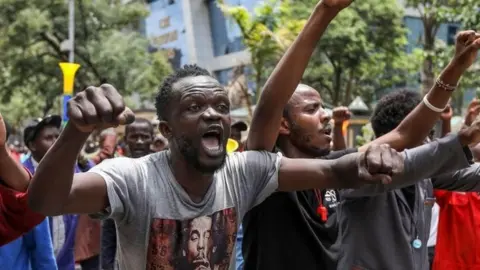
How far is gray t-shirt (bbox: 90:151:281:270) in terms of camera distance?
102 inches

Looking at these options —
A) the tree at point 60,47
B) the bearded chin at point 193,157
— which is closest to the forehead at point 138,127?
the bearded chin at point 193,157

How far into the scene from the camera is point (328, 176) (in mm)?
2807

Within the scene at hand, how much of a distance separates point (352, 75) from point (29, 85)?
40.5 ft

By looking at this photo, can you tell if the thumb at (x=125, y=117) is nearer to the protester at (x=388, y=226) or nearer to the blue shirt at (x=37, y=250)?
the protester at (x=388, y=226)

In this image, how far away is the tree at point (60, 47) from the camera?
23.8m

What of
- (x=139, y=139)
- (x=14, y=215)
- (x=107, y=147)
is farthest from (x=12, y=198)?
(x=107, y=147)

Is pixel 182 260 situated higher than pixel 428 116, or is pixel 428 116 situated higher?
pixel 428 116

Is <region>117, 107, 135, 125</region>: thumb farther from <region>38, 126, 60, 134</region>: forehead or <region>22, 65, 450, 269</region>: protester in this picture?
<region>38, 126, 60, 134</region>: forehead

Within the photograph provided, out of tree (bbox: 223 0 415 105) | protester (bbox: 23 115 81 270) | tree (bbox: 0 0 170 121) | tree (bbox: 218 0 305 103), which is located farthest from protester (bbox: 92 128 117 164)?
tree (bbox: 0 0 170 121)

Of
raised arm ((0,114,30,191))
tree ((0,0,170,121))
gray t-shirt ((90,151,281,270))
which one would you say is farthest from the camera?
tree ((0,0,170,121))

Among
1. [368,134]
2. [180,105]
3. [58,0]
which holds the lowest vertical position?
[368,134]

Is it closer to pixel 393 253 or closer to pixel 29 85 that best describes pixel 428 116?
pixel 393 253

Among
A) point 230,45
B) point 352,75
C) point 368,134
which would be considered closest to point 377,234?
point 368,134

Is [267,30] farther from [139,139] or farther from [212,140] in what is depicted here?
[212,140]
